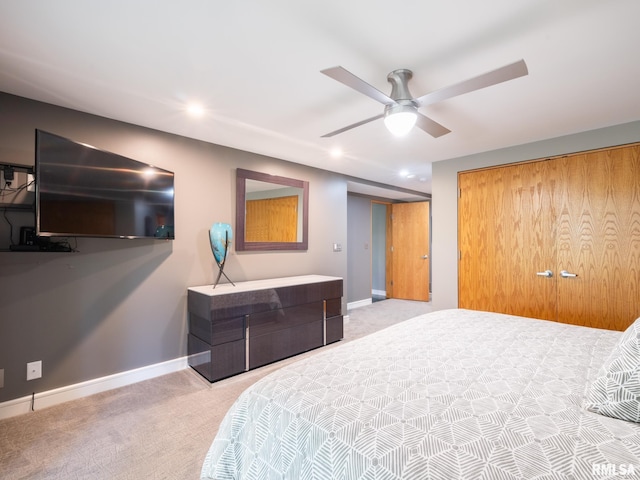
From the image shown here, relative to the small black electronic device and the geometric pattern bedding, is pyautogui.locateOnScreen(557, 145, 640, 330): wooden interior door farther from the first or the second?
the small black electronic device

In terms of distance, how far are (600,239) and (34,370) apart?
4923mm

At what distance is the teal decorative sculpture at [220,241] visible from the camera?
10.1ft

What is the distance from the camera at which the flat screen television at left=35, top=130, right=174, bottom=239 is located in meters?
1.87

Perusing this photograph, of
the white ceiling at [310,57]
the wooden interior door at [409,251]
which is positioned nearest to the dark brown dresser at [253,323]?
the white ceiling at [310,57]

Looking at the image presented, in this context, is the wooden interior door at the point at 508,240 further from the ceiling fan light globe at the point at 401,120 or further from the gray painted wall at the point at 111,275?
the gray painted wall at the point at 111,275

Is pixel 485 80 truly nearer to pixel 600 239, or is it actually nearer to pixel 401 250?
pixel 600 239

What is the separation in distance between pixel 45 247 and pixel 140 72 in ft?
4.69

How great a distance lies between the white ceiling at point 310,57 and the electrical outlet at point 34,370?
200 centimetres

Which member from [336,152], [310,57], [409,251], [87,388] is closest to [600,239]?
[336,152]

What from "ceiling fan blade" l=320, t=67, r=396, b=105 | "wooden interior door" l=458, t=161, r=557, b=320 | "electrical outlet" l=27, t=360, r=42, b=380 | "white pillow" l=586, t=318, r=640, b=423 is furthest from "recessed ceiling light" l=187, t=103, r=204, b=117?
"wooden interior door" l=458, t=161, r=557, b=320

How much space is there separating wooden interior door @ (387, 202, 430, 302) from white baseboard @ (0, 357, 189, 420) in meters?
4.79

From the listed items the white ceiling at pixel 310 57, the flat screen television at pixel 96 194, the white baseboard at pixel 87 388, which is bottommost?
the white baseboard at pixel 87 388

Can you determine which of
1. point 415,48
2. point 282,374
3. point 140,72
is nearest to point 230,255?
point 140,72

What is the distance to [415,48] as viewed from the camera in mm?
1692
